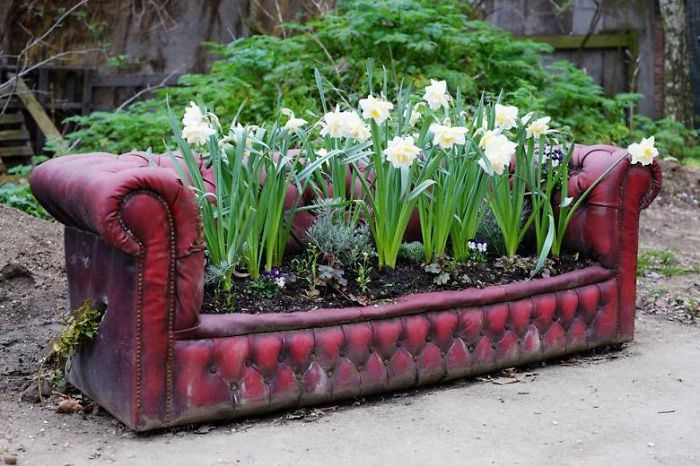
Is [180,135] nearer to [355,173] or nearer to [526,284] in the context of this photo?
[355,173]

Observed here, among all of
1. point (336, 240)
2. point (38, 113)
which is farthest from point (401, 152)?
point (38, 113)

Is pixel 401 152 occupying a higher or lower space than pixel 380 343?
higher

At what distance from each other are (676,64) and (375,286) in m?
7.26

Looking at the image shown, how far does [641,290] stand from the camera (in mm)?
5398

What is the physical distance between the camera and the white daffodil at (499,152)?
375cm

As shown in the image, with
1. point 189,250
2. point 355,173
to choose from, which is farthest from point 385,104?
point 189,250

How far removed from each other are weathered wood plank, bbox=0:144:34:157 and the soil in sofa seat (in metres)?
6.68

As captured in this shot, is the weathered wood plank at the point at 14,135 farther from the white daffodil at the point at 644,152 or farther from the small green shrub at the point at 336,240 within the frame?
the white daffodil at the point at 644,152

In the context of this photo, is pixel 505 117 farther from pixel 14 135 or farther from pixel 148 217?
pixel 14 135

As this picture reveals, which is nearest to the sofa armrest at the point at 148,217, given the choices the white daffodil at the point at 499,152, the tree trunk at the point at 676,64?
the white daffodil at the point at 499,152

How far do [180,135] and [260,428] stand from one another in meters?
1.17

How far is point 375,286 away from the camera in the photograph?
12.1 feet

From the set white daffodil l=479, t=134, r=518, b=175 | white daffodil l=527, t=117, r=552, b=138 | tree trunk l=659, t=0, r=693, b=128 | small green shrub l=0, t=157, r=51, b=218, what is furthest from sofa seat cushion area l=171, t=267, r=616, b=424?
tree trunk l=659, t=0, r=693, b=128

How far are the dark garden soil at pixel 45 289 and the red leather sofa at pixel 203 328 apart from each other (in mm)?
148
